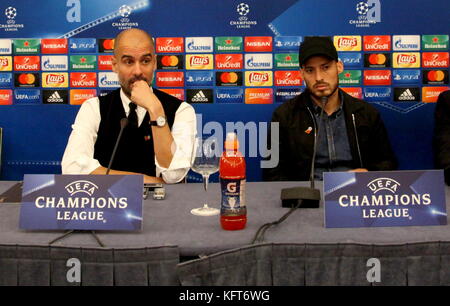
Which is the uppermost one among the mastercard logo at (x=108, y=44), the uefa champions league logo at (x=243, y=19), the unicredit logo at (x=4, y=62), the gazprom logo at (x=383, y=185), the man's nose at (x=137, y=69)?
the uefa champions league logo at (x=243, y=19)

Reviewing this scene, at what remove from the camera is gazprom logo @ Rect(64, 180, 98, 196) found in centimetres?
118

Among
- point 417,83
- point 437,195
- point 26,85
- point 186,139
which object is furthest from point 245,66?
point 437,195

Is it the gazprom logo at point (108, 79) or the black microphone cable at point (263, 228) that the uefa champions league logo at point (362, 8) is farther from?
the black microphone cable at point (263, 228)

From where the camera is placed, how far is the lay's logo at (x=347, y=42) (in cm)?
273

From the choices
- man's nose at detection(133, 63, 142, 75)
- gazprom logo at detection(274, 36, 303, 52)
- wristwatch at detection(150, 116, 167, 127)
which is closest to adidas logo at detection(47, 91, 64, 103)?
man's nose at detection(133, 63, 142, 75)

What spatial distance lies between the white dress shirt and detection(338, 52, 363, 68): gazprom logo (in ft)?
3.38

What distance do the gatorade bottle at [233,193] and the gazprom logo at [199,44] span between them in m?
1.67

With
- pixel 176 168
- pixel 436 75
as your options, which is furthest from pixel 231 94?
pixel 436 75

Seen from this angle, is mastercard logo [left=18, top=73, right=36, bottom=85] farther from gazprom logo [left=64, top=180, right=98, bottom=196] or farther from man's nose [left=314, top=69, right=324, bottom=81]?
gazprom logo [left=64, top=180, right=98, bottom=196]

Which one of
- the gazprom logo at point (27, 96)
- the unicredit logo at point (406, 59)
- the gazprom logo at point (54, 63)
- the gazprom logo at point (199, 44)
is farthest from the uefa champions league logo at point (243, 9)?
the gazprom logo at point (27, 96)

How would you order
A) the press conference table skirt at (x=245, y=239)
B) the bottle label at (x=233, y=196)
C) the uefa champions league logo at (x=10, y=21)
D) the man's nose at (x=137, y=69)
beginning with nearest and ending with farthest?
the press conference table skirt at (x=245, y=239), the bottle label at (x=233, y=196), the man's nose at (x=137, y=69), the uefa champions league logo at (x=10, y=21)

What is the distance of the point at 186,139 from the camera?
217 centimetres
